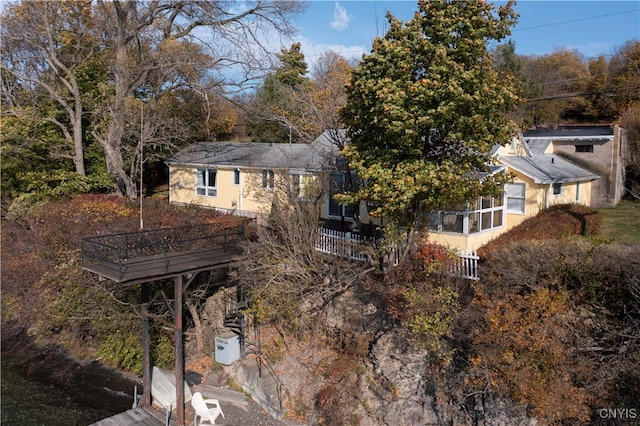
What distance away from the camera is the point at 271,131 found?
33938 millimetres

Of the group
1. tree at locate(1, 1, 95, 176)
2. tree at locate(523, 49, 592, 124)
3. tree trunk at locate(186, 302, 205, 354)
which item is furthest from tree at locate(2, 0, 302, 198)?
tree at locate(523, 49, 592, 124)

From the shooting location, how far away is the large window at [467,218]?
15422mm

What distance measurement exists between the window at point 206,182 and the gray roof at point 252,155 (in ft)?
1.97

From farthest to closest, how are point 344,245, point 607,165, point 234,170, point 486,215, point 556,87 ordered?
point 556,87, point 234,170, point 607,165, point 344,245, point 486,215

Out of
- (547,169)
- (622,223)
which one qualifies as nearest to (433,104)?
(547,169)

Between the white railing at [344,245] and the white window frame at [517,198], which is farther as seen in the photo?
the white window frame at [517,198]

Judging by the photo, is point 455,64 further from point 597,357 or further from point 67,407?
point 67,407

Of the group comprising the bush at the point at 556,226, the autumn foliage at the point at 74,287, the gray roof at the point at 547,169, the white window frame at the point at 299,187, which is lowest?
the autumn foliage at the point at 74,287

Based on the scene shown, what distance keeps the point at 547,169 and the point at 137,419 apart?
17.7 meters

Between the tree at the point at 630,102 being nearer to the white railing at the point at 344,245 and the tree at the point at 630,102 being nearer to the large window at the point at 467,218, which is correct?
the large window at the point at 467,218

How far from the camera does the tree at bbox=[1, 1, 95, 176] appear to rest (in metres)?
24.7

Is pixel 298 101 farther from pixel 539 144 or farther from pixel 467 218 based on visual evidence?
pixel 539 144

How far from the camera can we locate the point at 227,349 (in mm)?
16047

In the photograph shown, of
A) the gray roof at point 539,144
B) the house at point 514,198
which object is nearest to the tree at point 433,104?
the house at point 514,198
